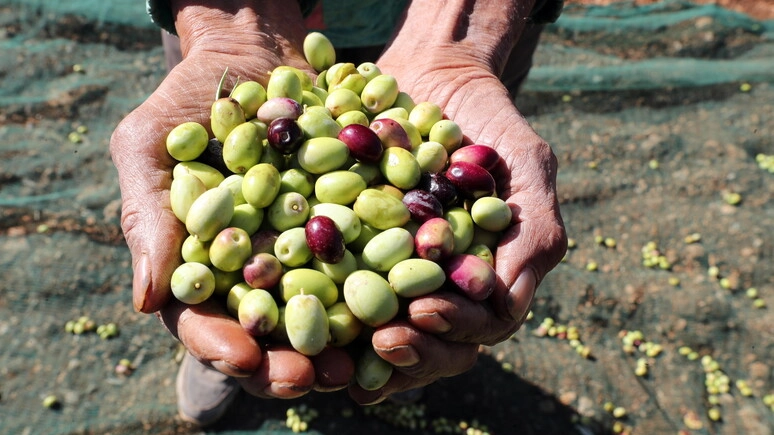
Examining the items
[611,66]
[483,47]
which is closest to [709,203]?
[611,66]

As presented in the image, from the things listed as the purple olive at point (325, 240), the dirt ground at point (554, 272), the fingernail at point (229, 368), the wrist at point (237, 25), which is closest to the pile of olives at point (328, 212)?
the purple olive at point (325, 240)

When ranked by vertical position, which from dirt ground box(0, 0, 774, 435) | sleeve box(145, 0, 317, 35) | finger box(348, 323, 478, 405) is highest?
sleeve box(145, 0, 317, 35)

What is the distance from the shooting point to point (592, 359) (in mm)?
3738

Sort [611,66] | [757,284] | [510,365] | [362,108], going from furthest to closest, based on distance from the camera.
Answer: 1. [611,66]
2. [757,284]
3. [510,365]
4. [362,108]

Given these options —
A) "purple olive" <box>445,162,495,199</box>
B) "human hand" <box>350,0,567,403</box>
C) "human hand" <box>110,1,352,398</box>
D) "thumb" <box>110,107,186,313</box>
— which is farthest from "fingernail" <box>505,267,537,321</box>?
"thumb" <box>110,107,186,313</box>

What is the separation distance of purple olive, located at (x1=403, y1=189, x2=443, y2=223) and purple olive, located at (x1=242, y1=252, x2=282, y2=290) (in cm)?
45

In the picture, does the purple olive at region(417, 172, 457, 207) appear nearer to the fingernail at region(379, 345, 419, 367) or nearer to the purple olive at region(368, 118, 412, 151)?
the purple olive at region(368, 118, 412, 151)

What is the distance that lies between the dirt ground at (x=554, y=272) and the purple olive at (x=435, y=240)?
175cm

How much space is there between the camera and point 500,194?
92.4 inches

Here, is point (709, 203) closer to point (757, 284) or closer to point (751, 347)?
point (757, 284)

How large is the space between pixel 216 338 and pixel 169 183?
612 millimetres

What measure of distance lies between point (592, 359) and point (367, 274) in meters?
2.30

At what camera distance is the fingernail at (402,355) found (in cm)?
183

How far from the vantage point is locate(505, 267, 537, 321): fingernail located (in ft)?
6.57
